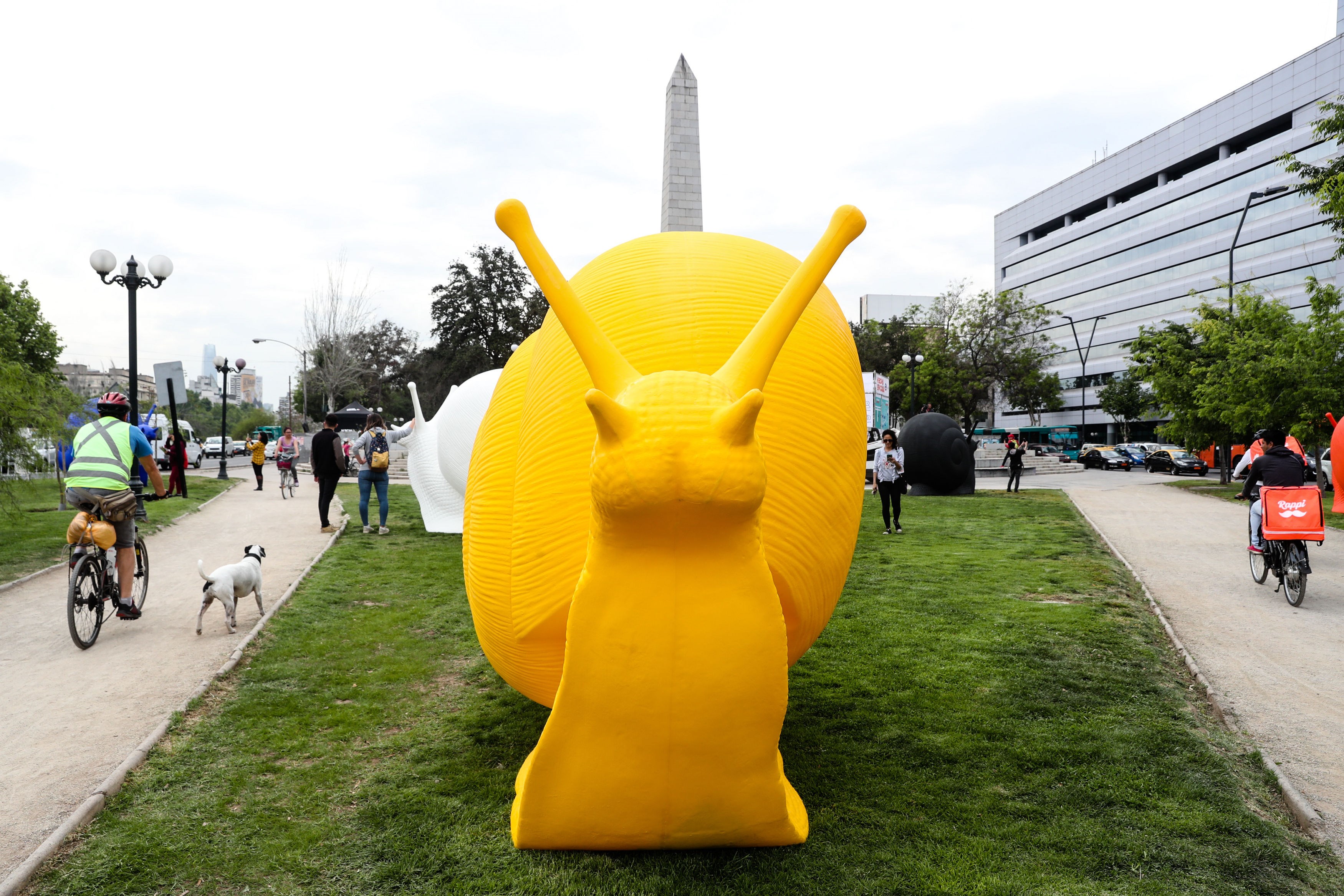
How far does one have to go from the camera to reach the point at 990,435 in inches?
2263

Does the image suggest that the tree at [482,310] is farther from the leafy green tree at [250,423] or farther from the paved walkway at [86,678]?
the paved walkway at [86,678]

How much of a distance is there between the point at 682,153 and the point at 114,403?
13.1 meters

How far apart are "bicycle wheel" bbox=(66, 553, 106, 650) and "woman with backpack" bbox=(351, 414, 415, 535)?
204 inches

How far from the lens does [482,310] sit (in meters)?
50.4

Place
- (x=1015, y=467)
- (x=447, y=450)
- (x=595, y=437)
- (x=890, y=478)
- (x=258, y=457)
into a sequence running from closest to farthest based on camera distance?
(x=595, y=437) → (x=447, y=450) → (x=890, y=478) → (x=258, y=457) → (x=1015, y=467)

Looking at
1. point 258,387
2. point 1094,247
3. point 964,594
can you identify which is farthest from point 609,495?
point 258,387

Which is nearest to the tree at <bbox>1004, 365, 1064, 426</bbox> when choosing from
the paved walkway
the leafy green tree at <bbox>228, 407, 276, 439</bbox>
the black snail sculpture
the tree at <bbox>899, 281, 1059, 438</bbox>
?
the tree at <bbox>899, 281, 1059, 438</bbox>

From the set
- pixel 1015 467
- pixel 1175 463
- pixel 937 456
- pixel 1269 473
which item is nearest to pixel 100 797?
pixel 1269 473

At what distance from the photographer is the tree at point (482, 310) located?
164ft

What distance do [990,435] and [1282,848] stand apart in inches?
2270

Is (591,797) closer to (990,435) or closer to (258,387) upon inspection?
(990,435)

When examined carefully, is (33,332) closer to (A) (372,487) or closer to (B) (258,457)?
(B) (258,457)

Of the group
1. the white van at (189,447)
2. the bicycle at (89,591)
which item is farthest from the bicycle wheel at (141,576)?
the white van at (189,447)

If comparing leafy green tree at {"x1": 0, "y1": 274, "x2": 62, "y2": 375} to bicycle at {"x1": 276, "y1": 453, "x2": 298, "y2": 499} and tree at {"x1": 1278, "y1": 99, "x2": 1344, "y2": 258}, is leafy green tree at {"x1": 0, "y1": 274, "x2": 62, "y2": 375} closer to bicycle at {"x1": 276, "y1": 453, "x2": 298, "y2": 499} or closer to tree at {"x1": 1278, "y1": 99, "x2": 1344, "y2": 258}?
bicycle at {"x1": 276, "y1": 453, "x2": 298, "y2": 499}
